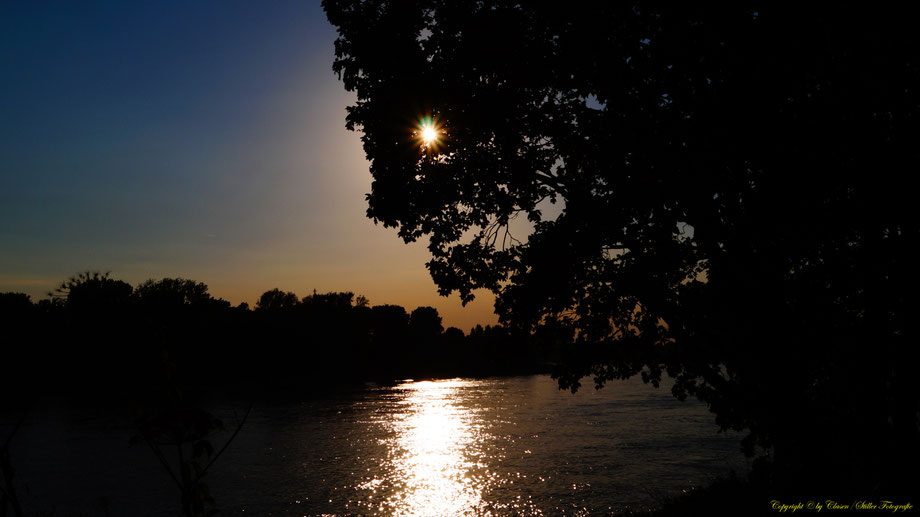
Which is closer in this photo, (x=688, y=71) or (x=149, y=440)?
(x=149, y=440)

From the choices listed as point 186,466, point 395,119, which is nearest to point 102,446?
point 395,119

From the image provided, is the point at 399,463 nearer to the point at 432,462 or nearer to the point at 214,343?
the point at 432,462

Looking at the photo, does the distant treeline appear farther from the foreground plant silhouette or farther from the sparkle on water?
the sparkle on water

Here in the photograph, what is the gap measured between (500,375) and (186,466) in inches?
5479

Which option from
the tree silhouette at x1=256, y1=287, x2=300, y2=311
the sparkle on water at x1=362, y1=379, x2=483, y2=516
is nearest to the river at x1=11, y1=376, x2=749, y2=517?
the sparkle on water at x1=362, y1=379, x2=483, y2=516

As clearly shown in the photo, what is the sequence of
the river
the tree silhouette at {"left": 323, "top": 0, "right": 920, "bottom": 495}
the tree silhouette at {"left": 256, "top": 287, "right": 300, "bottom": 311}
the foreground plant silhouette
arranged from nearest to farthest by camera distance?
the foreground plant silhouette < the tree silhouette at {"left": 323, "top": 0, "right": 920, "bottom": 495} < the river < the tree silhouette at {"left": 256, "top": 287, "right": 300, "bottom": 311}

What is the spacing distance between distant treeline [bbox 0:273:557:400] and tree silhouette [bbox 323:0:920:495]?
10.0ft

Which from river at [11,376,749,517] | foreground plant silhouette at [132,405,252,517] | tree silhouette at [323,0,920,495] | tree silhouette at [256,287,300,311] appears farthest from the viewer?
tree silhouette at [256,287,300,311]

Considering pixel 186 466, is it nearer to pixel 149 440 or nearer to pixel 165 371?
pixel 149 440

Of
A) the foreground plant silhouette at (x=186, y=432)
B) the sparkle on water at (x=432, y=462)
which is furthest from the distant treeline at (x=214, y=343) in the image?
the sparkle on water at (x=432, y=462)

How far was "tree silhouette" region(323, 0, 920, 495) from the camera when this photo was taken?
362 inches

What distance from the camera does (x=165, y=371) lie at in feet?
13.8

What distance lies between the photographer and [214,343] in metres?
103

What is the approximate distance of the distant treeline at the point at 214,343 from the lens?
475 centimetres
